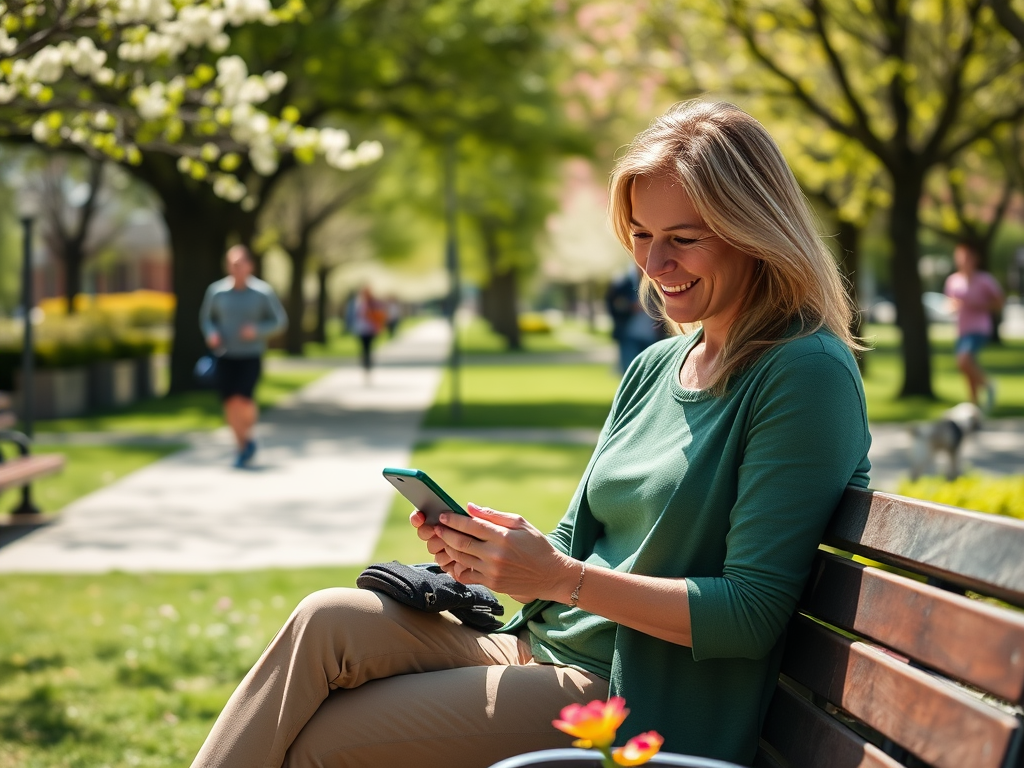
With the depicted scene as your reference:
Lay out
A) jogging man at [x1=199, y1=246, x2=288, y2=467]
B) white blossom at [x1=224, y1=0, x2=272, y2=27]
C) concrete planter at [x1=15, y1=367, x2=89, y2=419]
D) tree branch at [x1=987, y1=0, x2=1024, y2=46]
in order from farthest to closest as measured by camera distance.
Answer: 1. concrete planter at [x1=15, y1=367, x2=89, y2=419]
2. jogging man at [x1=199, y1=246, x2=288, y2=467]
3. tree branch at [x1=987, y1=0, x2=1024, y2=46]
4. white blossom at [x1=224, y1=0, x2=272, y2=27]

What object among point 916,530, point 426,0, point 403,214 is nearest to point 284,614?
point 916,530

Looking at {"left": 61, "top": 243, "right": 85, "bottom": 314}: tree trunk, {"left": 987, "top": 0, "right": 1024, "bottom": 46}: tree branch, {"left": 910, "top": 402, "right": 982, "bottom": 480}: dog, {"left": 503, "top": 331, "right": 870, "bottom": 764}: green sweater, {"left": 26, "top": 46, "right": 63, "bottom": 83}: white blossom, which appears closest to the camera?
{"left": 503, "top": 331, "right": 870, "bottom": 764}: green sweater

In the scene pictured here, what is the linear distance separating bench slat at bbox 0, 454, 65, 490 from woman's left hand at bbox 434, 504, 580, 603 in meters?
5.76

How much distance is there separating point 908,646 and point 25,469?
23.9 feet

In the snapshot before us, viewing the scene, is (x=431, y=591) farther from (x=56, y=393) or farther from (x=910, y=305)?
(x=910, y=305)

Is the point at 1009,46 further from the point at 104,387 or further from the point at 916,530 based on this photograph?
the point at 916,530

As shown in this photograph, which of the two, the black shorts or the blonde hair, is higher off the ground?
the blonde hair

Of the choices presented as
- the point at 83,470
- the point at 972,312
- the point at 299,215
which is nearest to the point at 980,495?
the point at 83,470

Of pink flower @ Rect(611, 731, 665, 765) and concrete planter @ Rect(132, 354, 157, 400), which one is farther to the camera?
concrete planter @ Rect(132, 354, 157, 400)

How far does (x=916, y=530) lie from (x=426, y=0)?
16.7 metres

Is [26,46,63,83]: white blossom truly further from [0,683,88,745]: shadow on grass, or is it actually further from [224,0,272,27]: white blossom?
[0,683,88,745]: shadow on grass

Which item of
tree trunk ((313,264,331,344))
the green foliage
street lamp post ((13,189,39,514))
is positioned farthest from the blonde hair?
tree trunk ((313,264,331,344))

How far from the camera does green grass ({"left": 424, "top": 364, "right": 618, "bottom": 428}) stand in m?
16.2

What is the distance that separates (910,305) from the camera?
59.5ft
